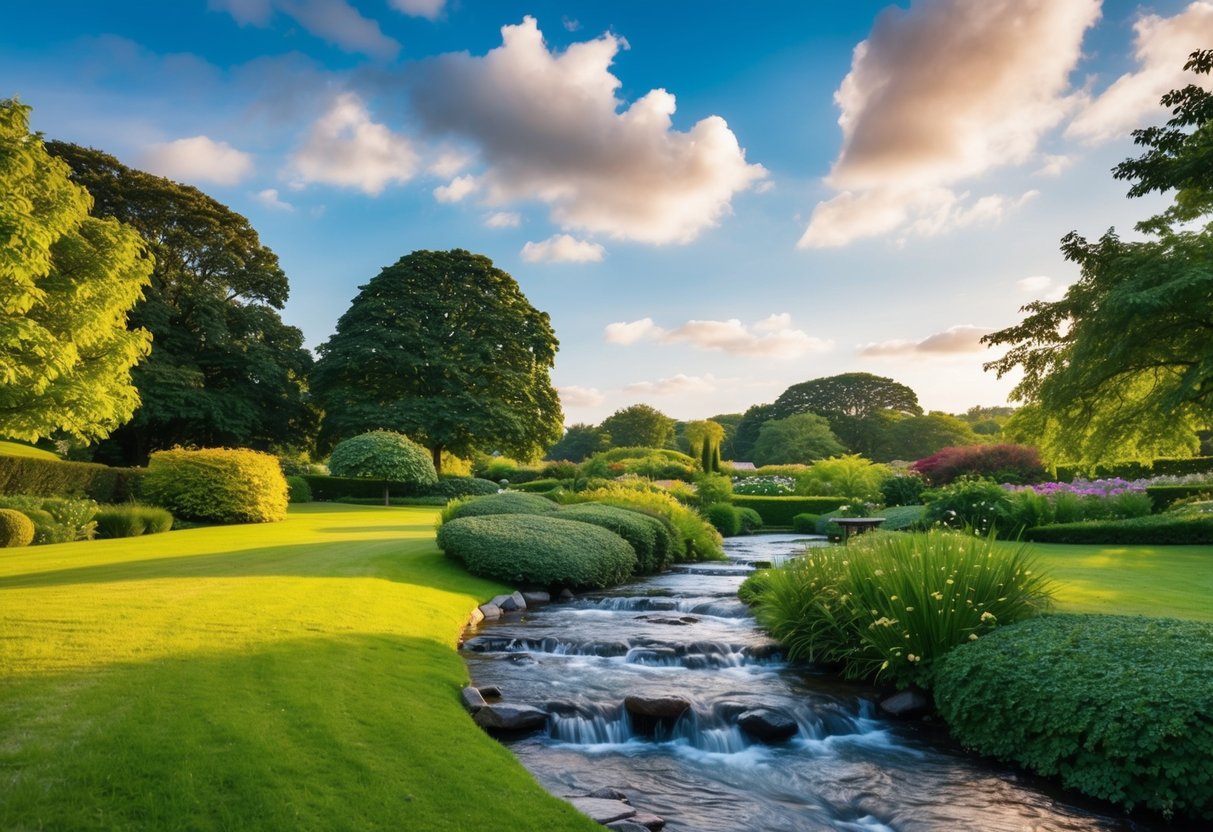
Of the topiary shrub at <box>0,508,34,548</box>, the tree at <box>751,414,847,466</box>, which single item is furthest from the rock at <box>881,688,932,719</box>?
the tree at <box>751,414,847,466</box>

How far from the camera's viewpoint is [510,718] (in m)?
5.62

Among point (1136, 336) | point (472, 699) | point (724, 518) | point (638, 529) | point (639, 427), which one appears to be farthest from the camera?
point (639, 427)

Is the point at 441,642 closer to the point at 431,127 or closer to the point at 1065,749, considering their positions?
the point at 1065,749

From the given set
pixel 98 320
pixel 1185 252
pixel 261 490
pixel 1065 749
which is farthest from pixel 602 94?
pixel 261 490

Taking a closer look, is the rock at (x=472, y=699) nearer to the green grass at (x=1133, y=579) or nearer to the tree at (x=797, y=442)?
the green grass at (x=1133, y=579)

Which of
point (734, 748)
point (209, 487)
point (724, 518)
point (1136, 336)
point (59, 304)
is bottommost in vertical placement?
point (734, 748)

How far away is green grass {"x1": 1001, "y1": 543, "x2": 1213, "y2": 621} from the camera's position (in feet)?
26.2

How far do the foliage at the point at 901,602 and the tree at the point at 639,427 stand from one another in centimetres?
7092

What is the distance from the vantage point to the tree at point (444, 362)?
34.3 m

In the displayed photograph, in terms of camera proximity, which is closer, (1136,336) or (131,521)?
(1136,336)

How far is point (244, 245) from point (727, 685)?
34.5 metres

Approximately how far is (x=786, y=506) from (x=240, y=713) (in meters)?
25.5

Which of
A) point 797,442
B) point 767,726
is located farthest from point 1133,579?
point 797,442

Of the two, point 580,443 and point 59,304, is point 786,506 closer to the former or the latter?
point 59,304
